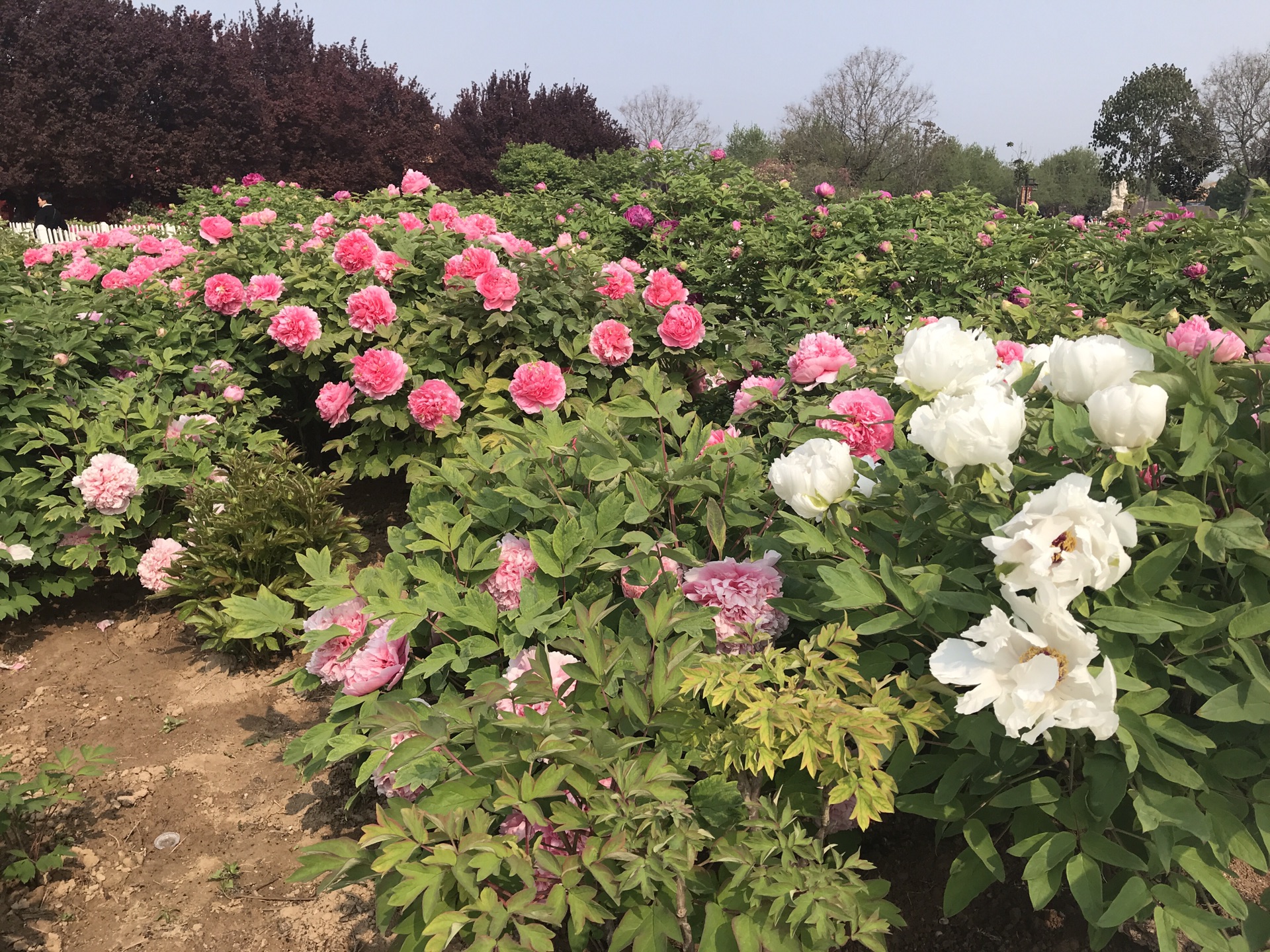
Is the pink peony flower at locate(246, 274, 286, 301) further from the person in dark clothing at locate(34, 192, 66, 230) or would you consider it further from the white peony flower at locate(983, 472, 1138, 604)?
the person in dark clothing at locate(34, 192, 66, 230)

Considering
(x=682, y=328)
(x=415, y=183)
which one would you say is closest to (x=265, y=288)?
(x=682, y=328)

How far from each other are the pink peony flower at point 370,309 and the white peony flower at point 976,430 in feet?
9.72

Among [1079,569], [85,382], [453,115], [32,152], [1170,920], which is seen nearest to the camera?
[1079,569]

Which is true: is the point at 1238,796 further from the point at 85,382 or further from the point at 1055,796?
the point at 85,382

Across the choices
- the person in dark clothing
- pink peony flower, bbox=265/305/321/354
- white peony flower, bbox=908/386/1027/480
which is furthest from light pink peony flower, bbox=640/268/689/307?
the person in dark clothing

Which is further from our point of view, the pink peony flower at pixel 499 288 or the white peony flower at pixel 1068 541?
the pink peony flower at pixel 499 288

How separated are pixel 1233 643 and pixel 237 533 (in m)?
3.15

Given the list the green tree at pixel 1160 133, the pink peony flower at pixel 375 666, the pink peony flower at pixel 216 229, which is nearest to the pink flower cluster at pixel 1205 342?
the pink peony flower at pixel 375 666

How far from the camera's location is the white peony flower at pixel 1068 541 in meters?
1.07

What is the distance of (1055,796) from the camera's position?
1.27 meters

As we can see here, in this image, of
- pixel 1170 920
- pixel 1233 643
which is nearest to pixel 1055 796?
pixel 1170 920

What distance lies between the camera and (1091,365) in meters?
1.33

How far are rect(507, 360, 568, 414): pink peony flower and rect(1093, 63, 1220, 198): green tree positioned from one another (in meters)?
56.1

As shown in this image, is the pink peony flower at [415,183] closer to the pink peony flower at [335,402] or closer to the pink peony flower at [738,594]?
the pink peony flower at [335,402]
